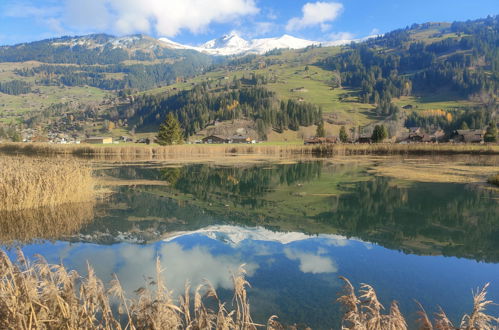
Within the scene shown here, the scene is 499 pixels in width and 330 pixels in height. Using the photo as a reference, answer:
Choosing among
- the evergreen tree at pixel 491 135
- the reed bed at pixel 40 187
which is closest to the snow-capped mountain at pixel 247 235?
the reed bed at pixel 40 187

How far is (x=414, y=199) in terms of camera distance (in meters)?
27.1

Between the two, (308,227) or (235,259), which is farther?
(308,227)

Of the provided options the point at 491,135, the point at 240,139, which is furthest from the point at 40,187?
the point at 240,139

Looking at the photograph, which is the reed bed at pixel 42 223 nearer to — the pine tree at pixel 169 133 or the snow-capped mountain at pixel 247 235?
the snow-capped mountain at pixel 247 235

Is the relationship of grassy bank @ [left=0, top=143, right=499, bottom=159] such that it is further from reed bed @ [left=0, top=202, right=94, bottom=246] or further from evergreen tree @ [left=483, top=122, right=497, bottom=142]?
reed bed @ [left=0, top=202, right=94, bottom=246]

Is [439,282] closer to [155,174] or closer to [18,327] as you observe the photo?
[18,327]

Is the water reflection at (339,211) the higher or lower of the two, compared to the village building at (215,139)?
lower

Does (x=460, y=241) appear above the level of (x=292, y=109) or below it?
below

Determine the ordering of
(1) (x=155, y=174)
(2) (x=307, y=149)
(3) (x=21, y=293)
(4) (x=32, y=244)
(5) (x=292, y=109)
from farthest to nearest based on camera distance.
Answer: (5) (x=292, y=109) → (2) (x=307, y=149) → (1) (x=155, y=174) → (4) (x=32, y=244) → (3) (x=21, y=293)

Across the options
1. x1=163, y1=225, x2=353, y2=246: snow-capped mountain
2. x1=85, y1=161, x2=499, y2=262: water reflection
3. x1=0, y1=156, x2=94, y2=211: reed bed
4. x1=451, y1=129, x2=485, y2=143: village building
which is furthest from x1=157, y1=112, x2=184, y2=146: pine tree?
x1=451, y1=129, x2=485, y2=143: village building

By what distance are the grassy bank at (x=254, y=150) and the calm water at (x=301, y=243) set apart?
5670 cm

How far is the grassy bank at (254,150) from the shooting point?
83000 millimetres

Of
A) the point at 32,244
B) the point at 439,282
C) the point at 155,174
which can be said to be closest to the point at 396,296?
the point at 439,282

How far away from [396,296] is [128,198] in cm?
2195
